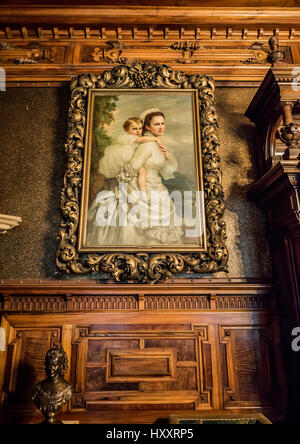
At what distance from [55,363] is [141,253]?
1.00m

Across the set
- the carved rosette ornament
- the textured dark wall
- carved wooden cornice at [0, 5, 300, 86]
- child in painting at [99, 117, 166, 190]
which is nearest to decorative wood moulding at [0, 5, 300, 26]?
carved wooden cornice at [0, 5, 300, 86]

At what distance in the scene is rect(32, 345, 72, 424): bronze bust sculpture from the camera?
189cm

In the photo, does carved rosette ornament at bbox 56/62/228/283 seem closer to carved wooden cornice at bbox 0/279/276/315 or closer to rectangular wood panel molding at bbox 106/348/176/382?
carved wooden cornice at bbox 0/279/276/315

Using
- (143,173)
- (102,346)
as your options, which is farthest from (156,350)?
(143,173)

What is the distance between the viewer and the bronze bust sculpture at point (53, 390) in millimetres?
1894

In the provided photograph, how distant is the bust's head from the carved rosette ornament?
A: 65 centimetres

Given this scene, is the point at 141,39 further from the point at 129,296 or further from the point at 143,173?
the point at 129,296

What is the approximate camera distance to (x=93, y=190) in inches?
105

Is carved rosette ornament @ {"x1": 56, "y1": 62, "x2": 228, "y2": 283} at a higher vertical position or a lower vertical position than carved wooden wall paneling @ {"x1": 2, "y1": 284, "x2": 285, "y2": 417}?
higher

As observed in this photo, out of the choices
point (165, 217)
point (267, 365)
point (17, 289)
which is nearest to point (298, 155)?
point (165, 217)

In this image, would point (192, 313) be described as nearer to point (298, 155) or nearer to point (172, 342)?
point (172, 342)

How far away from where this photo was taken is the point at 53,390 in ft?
6.37

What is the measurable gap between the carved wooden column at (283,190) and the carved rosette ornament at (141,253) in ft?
1.35
